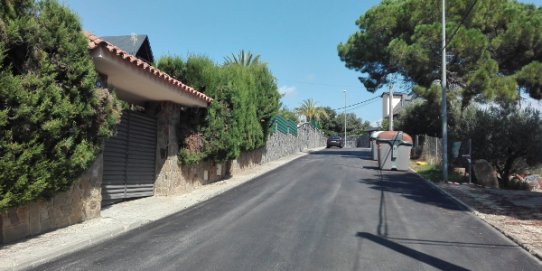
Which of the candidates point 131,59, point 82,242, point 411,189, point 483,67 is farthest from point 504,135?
point 82,242

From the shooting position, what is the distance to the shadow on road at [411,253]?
251 inches

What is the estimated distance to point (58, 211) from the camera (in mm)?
8117

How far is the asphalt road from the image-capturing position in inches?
250

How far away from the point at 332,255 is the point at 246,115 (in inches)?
524

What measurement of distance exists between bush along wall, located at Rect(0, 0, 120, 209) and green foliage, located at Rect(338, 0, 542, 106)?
63.3 feet

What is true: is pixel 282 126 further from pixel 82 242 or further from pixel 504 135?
pixel 82 242

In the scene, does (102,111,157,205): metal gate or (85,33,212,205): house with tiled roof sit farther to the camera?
(102,111,157,205): metal gate

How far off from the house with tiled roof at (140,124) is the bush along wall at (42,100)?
77cm

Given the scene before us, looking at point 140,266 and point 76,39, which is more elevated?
point 76,39

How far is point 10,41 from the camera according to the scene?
6434 millimetres

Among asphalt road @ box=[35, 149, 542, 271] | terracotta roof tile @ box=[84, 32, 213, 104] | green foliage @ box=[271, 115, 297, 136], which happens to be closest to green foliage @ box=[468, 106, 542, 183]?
asphalt road @ box=[35, 149, 542, 271]

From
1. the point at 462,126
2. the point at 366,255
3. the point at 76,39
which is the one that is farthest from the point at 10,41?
the point at 462,126

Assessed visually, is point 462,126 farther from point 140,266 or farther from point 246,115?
point 140,266

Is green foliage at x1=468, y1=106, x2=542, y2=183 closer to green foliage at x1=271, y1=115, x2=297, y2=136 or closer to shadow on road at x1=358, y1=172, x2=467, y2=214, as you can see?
shadow on road at x1=358, y1=172, x2=467, y2=214
